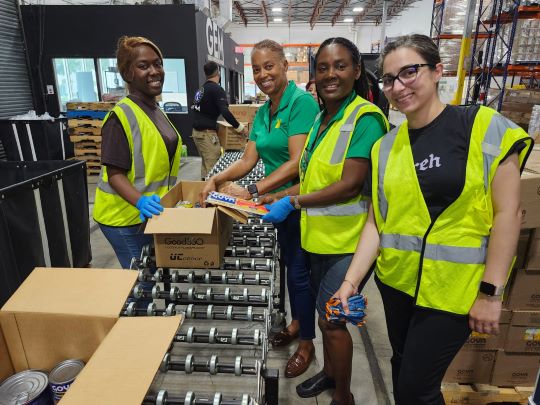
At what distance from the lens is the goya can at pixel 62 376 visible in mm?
1022

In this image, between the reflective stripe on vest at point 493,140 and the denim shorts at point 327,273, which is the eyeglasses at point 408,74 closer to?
the reflective stripe on vest at point 493,140

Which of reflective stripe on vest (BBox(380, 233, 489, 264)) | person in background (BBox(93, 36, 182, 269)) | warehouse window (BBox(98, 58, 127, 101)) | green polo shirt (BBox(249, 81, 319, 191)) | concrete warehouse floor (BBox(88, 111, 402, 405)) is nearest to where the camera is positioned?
reflective stripe on vest (BBox(380, 233, 489, 264))

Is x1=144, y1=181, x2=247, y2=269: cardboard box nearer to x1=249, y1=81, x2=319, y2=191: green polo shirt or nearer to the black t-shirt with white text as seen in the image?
x1=249, y1=81, x2=319, y2=191: green polo shirt

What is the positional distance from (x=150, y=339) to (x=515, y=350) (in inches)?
77.5

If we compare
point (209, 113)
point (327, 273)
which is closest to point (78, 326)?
point (327, 273)

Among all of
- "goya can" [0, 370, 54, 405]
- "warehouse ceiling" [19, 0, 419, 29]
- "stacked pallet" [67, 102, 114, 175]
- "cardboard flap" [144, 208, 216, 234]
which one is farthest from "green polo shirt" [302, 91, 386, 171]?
"warehouse ceiling" [19, 0, 419, 29]

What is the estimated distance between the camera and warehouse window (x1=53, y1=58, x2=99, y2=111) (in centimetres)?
850

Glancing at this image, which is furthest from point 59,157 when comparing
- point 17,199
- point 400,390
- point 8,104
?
point 400,390

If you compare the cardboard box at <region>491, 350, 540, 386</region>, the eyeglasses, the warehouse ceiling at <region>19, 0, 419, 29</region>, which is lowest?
the cardboard box at <region>491, 350, 540, 386</region>

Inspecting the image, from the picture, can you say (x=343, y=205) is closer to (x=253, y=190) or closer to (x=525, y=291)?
(x=253, y=190)

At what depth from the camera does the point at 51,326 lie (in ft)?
3.68

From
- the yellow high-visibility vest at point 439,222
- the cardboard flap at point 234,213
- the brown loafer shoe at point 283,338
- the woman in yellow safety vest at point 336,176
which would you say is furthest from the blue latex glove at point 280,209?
the brown loafer shoe at point 283,338

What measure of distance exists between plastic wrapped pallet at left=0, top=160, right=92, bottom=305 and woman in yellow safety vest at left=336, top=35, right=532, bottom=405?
7.48 ft

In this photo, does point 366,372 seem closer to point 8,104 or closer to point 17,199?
point 17,199
